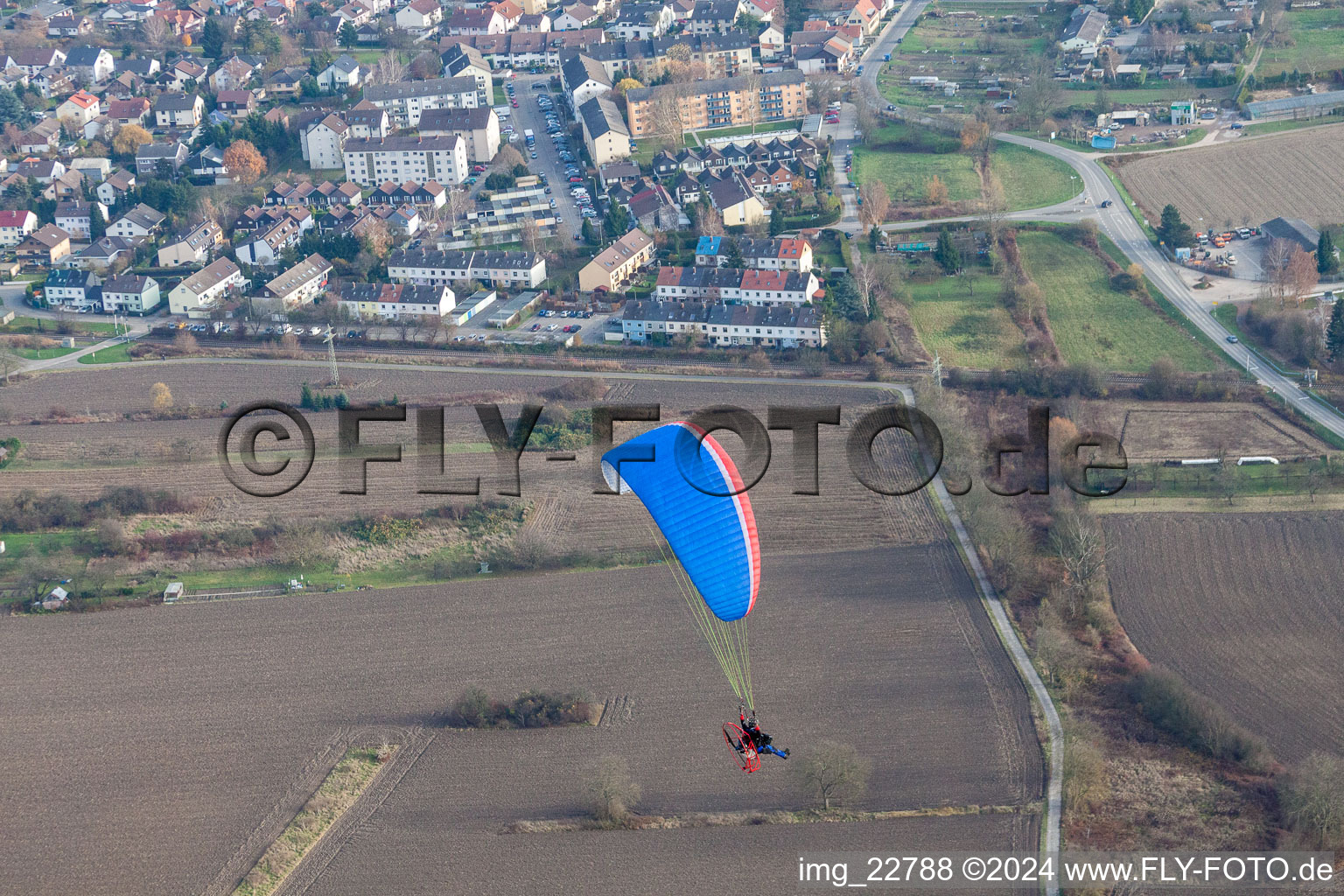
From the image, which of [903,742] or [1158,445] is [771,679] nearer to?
[903,742]

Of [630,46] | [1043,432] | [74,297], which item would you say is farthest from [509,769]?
[630,46]

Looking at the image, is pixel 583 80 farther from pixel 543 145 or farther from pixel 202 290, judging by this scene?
pixel 202 290

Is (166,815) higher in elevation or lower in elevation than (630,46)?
lower

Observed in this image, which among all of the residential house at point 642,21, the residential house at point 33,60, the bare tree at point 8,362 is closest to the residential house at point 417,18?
the residential house at point 642,21

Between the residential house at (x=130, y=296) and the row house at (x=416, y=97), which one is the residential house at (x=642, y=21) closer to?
the row house at (x=416, y=97)

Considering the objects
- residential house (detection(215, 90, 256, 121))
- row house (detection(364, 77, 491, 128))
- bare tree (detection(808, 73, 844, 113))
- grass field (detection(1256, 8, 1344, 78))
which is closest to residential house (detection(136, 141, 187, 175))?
residential house (detection(215, 90, 256, 121))

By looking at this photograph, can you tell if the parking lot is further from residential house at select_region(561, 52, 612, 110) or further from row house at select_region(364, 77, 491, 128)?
row house at select_region(364, 77, 491, 128)
